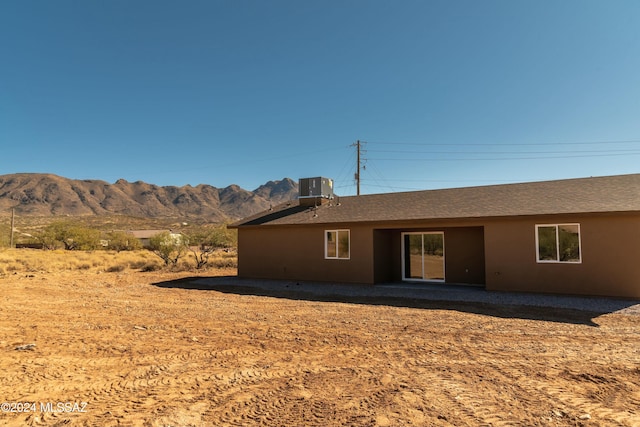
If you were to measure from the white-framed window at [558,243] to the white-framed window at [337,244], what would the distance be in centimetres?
635

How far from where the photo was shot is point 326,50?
16.1 metres

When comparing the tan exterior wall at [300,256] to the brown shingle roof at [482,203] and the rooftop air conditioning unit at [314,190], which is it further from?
the rooftop air conditioning unit at [314,190]

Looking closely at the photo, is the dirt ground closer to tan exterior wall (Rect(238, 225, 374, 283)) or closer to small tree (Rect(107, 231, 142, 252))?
tan exterior wall (Rect(238, 225, 374, 283))

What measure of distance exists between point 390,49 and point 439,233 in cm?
794

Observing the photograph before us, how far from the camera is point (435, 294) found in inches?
450

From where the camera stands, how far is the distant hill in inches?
4946

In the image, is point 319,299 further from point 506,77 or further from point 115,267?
point 115,267

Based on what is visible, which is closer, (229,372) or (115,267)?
(229,372)

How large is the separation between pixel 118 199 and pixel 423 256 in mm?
154854

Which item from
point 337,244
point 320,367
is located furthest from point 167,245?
point 320,367

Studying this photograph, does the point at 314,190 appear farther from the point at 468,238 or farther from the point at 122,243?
the point at 122,243

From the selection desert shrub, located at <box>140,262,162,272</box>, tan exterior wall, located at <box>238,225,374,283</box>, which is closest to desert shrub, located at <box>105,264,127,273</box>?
desert shrub, located at <box>140,262,162,272</box>

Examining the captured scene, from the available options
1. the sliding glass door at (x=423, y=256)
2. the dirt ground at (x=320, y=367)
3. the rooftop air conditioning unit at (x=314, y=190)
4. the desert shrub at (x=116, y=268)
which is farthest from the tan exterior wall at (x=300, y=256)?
the desert shrub at (x=116, y=268)

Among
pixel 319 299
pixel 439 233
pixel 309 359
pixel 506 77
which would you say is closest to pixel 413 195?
pixel 439 233
